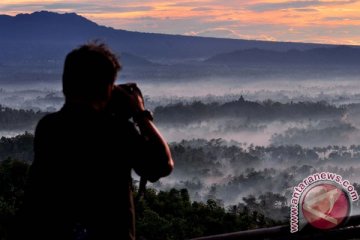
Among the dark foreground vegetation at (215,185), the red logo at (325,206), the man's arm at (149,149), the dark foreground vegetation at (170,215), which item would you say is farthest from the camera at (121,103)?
the dark foreground vegetation at (170,215)

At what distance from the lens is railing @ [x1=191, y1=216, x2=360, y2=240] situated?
349 cm

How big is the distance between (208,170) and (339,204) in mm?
71221

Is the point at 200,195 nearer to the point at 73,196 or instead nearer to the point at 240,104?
the point at 73,196

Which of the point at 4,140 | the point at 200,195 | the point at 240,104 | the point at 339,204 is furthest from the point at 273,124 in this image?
the point at 339,204

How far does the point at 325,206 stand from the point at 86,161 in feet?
8.06

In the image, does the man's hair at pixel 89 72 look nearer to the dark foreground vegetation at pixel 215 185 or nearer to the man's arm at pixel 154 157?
the man's arm at pixel 154 157

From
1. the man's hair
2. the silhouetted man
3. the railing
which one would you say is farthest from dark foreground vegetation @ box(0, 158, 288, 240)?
the man's hair

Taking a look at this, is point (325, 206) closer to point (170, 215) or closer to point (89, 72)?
point (89, 72)

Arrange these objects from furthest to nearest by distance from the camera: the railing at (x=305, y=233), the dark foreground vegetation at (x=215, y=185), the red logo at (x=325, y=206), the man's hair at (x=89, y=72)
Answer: the dark foreground vegetation at (x=215, y=185) → the red logo at (x=325, y=206) → the railing at (x=305, y=233) → the man's hair at (x=89, y=72)

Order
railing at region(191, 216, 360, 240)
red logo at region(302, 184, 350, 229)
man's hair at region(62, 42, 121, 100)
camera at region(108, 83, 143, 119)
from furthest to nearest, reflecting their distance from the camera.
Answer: red logo at region(302, 184, 350, 229) → railing at region(191, 216, 360, 240) → camera at region(108, 83, 143, 119) → man's hair at region(62, 42, 121, 100)

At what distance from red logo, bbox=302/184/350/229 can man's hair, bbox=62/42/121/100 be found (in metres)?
2.17

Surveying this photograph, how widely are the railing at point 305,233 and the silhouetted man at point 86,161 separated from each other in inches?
49.7

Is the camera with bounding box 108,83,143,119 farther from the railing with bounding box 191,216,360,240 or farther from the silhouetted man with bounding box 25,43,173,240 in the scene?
the railing with bounding box 191,216,360,240

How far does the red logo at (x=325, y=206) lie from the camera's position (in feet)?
13.3
